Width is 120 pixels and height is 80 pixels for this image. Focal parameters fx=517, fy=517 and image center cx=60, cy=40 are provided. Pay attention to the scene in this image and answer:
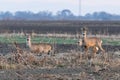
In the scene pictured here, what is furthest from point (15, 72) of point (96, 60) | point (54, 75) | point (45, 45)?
point (45, 45)

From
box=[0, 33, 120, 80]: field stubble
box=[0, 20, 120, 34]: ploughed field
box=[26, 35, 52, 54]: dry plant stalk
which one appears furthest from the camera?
box=[0, 20, 120, 34]: ploughed field

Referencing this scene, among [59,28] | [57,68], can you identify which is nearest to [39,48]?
[57,68]

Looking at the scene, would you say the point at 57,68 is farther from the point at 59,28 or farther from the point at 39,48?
the point at 59,28

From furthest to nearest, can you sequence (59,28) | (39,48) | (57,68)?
(59,28) < (39,48) < (57,68)

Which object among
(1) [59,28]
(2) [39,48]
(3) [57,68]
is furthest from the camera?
(1) [59,28]

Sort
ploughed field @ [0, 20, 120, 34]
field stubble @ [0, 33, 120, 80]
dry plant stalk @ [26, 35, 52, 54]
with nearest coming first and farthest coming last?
field stubble @ [0, 33, 120, 80] < dry plant stalk @ [26, 35, 52, 54] < ploughed field @ [0, 20, 120, 34]

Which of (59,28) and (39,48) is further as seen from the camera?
(59,28)

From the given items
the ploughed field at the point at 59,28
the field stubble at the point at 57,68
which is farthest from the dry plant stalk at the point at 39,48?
the ploughed field at the point at 59,28

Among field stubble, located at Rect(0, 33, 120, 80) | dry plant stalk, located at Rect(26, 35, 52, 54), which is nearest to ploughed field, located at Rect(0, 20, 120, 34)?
dry plant stalk, located at Rect(26, 35, 52, 54)

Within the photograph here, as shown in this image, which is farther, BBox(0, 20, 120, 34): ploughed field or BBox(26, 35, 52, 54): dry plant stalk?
BBox(0, 20, 120, 34): ploughed field

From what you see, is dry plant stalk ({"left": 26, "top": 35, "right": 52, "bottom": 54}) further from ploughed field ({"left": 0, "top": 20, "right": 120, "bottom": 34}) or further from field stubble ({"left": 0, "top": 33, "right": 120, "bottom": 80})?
ploughed field ({"left": 0, "top": 20, "right": 120, "bottom": 34})

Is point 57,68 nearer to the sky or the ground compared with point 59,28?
nearer to the sky

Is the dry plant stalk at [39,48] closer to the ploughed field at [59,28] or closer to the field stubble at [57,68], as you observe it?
the field stubble at [57,68]

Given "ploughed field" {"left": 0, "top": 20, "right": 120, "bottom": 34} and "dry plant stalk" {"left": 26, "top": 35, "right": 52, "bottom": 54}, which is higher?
"dry plant stalk" {"left": 26, "top": 35, "right": 52, "bottom": 54}
